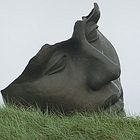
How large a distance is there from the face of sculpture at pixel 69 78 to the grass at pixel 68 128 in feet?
2.42

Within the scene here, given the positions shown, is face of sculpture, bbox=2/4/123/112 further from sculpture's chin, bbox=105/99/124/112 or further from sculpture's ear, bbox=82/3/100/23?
sculpture's ear, bbox=82/3/100/23

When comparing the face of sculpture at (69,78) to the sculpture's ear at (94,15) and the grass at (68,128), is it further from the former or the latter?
the grass at (68,128)

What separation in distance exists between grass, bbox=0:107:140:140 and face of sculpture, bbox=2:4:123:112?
0.74 metres

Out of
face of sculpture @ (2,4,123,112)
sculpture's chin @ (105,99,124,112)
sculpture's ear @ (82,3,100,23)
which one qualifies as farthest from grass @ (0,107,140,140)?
sculpture's ear @ (82,3,100,23)

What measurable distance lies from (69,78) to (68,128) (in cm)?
145

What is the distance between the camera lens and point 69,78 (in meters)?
5.94

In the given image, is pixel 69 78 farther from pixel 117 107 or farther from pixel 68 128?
pixel 68 128

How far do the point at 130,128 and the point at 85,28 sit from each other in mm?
2041

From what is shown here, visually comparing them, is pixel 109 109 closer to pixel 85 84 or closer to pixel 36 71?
pixel 85 84

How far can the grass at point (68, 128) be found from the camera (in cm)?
430

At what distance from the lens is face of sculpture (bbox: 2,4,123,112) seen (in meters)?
5.88

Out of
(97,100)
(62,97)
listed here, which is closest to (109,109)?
(97,100)

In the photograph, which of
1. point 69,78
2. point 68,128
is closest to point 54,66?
point 69,78

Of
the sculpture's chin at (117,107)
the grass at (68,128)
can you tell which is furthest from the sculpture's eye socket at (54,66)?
the grass at (68,128)
